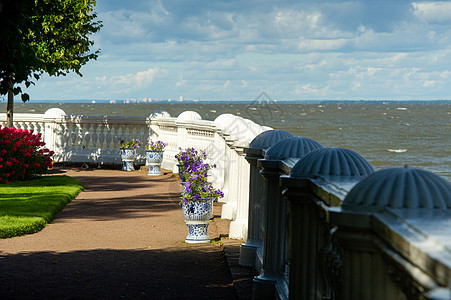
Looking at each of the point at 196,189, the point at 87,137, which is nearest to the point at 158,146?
the point at 87,137

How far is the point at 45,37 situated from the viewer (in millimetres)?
15102

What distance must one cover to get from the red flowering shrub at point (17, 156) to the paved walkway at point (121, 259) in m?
3.29

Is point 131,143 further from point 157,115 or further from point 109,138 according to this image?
point 157,115

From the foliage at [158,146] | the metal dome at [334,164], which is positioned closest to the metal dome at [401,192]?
the metal dome at [334,164]

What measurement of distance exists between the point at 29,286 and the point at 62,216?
424cm

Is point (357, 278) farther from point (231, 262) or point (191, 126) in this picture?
point (191, 126)

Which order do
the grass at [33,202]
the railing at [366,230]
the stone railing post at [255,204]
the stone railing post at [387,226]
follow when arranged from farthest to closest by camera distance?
the grass at [33,202] → the stone railing post at [255,204] → the stone railing post at [387,226] → the railing at [366,230]

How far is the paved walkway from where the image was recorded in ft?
20.4

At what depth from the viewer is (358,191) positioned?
218cm

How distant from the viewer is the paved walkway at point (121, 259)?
622cm

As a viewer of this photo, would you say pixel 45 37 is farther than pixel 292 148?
Yes

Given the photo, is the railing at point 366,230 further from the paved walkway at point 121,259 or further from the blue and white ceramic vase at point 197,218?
the blue and white ceramic vase at point 197,218

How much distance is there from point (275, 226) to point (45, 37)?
1160 cm

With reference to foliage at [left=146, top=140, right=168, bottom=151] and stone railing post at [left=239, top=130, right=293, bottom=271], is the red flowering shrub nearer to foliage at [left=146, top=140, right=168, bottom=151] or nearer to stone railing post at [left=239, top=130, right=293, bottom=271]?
foliage at [left=146, top=140, right=168, bottom=151]
